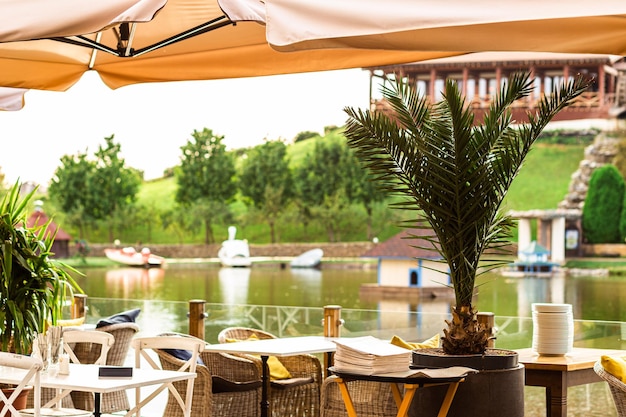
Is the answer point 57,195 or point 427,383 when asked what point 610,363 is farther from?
point 57,195

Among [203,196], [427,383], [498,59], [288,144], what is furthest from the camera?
[288,144]

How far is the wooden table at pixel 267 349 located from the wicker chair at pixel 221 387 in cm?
9

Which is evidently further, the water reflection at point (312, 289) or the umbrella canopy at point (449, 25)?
the water reflection at point (312, 289)

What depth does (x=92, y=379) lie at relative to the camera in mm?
3389

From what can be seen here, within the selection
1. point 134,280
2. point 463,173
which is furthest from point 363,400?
point 134,280

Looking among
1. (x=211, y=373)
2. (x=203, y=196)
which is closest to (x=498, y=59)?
(x=203, y=196)

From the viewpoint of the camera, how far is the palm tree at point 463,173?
10.4 ft

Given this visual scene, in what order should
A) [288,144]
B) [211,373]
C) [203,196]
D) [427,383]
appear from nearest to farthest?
[427,383] < [211,373] < [203,196] < [288,144]

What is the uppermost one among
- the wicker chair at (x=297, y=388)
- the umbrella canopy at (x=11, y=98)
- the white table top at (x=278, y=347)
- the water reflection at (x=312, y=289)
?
the umbrella canopy at (x=11, y=98)

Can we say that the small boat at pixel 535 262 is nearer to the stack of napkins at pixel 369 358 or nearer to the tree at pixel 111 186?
the tree at pixel 111 186

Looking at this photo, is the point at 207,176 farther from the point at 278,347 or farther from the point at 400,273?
the point at 278,347

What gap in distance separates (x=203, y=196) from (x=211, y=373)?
53859mm

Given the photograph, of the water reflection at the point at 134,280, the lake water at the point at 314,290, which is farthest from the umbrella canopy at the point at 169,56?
the water reflection at the point at 134,280

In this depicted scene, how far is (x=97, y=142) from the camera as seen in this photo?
204 feet
